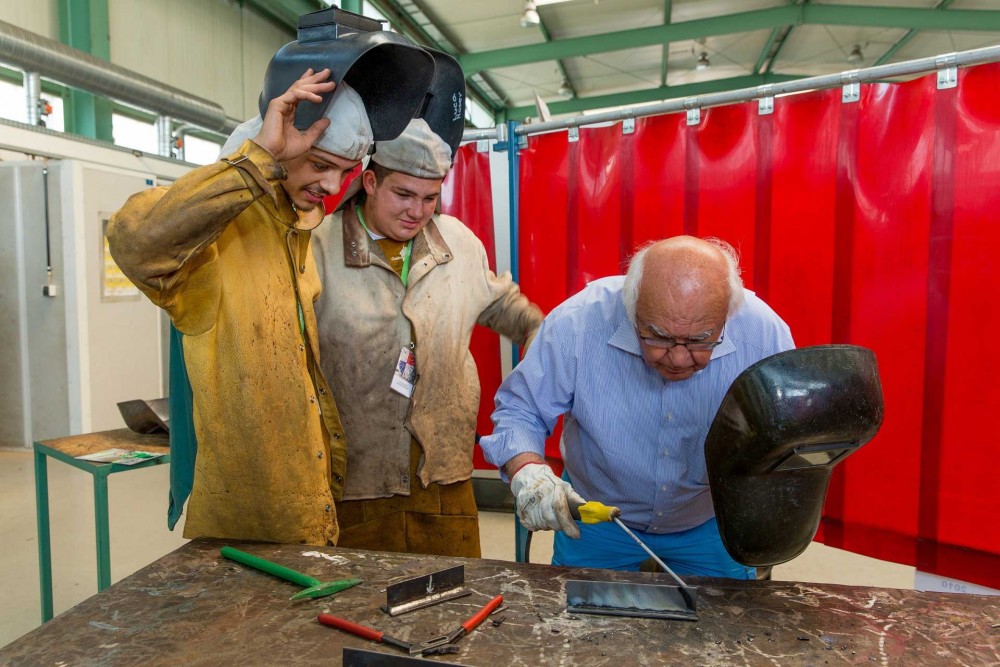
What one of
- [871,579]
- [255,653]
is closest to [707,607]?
[255,653]

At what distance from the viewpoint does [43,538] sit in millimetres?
2516

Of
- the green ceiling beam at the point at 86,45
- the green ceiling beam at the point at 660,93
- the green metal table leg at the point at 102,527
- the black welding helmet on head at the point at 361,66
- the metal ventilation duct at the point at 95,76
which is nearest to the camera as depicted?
the black welding helmet on head at the point at 361,66

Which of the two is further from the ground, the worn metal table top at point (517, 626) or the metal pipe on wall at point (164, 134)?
the metal pipe on wall at point (164, 134)

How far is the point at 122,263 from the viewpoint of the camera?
1.22m

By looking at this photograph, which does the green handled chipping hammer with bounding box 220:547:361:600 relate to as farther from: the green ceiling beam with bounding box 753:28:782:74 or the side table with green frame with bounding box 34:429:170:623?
the green ceiling beam with bounding box 753:28:782:74

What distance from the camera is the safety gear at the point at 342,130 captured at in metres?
1.41

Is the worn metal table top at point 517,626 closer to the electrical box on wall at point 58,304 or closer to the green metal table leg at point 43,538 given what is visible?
the green metal table leg at point 43,538

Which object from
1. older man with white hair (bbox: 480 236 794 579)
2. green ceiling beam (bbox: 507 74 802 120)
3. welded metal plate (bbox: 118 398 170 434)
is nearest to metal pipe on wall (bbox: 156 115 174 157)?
welded metal plate (bbox: 118 398 170 434)

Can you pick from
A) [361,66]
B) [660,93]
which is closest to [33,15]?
[361,66]

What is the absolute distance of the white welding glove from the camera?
1.40m

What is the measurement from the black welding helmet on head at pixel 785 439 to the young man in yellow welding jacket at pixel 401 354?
3.02 feet

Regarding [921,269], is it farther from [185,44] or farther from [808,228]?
[185,44]

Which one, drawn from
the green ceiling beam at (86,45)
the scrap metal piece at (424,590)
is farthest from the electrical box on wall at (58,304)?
the scrap metal piece at (424,590)

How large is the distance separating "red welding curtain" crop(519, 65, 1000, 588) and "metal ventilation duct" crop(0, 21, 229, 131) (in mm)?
3918
